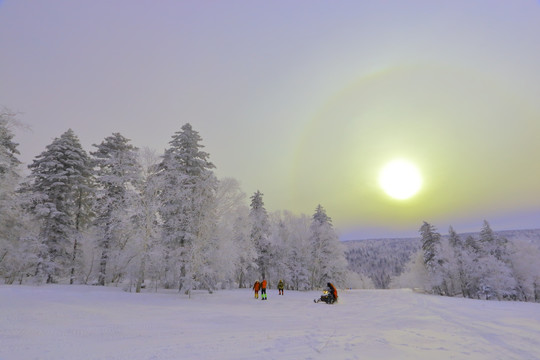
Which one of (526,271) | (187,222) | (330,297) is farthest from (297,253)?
(526,271)

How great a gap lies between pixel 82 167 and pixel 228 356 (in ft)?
92.8

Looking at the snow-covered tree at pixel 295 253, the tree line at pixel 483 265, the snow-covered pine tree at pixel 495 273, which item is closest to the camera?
the snow-covered tree at pixel 295 253

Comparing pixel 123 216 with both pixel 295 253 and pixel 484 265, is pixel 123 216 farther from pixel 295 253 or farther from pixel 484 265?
pixel 484 265

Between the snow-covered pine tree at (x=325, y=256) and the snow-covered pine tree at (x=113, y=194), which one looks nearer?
the snow-covered pine tree at (x=113, y=194)

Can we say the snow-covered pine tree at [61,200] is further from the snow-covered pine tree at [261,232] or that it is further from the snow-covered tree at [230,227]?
the snow-covered pine tree at [261,232]

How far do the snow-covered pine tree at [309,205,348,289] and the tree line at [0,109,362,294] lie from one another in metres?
22.8

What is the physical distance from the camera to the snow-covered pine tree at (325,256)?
152 ft

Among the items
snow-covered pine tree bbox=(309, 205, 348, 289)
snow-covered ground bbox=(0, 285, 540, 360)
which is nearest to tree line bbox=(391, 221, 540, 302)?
snow-covered pine tree bbox=(309, 205, 348, 289)

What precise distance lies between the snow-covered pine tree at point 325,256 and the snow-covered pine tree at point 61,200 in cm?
3230

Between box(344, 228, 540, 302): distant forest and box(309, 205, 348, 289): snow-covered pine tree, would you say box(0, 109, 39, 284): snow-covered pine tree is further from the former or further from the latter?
box(344, 228, 540, 302): distant forest

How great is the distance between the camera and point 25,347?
7348 millimetres

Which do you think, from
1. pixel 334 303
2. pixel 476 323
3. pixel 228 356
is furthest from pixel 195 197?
pixel 476 323

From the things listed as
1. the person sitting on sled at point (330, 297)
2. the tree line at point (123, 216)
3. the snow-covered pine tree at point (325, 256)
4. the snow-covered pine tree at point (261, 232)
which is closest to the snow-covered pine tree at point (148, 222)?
the tree line at point (123, 216)

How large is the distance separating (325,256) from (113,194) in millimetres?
32724
